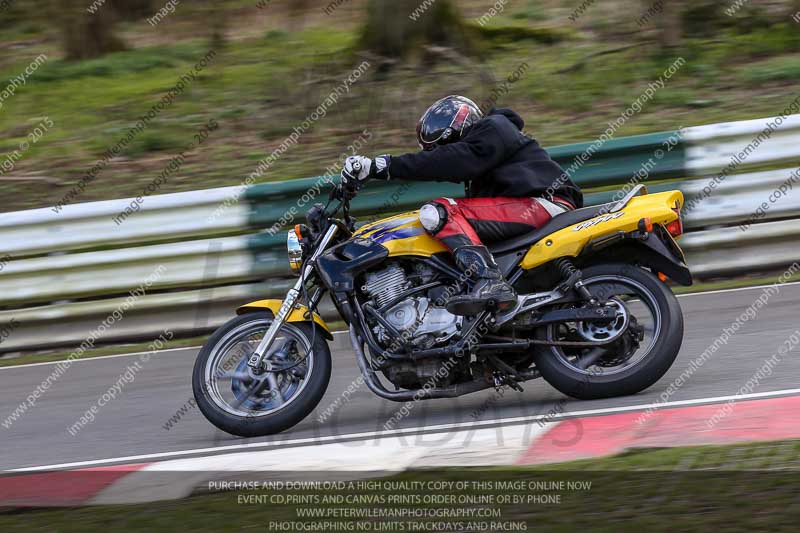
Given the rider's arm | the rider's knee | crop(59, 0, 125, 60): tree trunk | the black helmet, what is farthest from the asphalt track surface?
crop(59, 0, 125, 60): tree trunk

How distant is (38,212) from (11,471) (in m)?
3.79

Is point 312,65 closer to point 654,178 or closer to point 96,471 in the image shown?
point 654,178

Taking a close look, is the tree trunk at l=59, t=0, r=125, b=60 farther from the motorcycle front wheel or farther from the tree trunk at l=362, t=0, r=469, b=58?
the motorcycle front wheel

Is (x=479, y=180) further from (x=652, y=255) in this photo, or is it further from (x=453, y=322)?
(x=652, y=255)

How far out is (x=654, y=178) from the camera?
29.9 feet

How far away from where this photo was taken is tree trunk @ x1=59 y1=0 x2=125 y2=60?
48.5 ft

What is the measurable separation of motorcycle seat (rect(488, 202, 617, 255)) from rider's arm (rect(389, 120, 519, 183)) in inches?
17.0

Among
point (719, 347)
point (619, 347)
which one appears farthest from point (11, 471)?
point (719, 347)

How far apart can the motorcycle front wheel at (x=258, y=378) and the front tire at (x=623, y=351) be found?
1.26m

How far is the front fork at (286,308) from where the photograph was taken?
240 inches

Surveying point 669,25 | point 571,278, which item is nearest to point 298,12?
point 669,25

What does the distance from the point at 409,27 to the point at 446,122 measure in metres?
6.10

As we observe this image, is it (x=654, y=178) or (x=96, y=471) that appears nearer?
(x=96, y=471)

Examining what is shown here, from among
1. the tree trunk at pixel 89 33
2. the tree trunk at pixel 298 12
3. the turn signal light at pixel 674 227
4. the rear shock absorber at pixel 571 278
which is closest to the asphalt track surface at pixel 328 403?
the rear shock absorber at pixel 571 278
